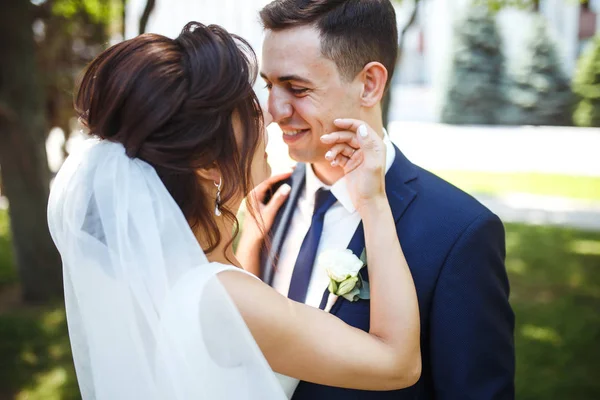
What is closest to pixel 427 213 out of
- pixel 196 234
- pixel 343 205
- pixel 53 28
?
pixel 343 205

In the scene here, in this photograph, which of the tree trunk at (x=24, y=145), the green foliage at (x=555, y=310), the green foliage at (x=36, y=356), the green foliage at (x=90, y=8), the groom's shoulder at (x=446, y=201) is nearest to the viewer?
the groom's shoulder at (x=446, y=201)

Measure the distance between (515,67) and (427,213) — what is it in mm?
21550

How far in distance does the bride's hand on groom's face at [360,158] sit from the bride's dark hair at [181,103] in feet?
1.33

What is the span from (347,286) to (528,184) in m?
10.9

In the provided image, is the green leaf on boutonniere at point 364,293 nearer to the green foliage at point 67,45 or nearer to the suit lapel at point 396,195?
the suit lapel at point 396,195

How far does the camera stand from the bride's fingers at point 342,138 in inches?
88.5

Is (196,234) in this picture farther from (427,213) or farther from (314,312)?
(427,213)

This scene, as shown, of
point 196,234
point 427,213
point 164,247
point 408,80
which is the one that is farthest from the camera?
point 408,80

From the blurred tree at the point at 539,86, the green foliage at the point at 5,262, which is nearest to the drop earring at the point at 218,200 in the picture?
the green foliage at the point at 5,262

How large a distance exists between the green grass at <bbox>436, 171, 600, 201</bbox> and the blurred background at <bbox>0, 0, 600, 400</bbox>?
0.14 feet

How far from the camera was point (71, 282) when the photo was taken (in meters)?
2.06

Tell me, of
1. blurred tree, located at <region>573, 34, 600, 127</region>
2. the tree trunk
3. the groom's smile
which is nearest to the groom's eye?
the groom's smile

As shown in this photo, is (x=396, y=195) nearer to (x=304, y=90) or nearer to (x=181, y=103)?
(x=304, y=90)

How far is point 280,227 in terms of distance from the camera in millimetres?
2678
